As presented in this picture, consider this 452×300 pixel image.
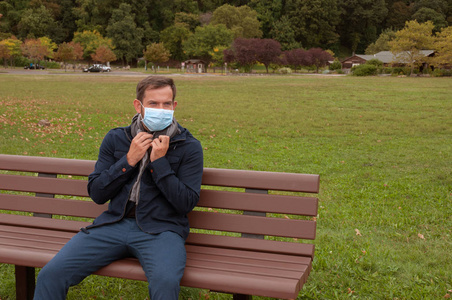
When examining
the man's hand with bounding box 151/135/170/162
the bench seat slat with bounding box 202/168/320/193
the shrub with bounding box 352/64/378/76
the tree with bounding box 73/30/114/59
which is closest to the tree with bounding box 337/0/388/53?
the tree with bounding box 73/30/114/59

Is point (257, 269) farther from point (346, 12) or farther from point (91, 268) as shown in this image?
point (346, 12)

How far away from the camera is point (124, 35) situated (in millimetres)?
93062

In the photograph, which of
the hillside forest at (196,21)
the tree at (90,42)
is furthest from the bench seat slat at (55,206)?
the tree at (90,42)

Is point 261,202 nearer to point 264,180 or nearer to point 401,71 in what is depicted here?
point 264,180

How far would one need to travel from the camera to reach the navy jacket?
9.87 ft

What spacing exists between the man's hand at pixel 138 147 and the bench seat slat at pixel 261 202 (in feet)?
1.94

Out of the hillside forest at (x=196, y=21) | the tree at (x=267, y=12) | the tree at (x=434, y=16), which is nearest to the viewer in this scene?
the hillside forest at (x=196, y=21)

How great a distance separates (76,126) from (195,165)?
10.6 metres

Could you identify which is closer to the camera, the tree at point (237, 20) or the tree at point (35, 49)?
the tree at point (35, 49)

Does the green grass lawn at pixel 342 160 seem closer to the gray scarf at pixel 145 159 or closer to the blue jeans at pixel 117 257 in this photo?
the blue jeans at pixel 117 257

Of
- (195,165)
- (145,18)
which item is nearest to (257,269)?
(195,165)

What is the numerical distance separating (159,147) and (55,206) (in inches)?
51.8

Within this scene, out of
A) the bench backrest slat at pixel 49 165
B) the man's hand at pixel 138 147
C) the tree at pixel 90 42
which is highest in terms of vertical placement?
the tree at pixel 90 42

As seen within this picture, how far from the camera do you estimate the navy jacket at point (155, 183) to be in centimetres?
301
